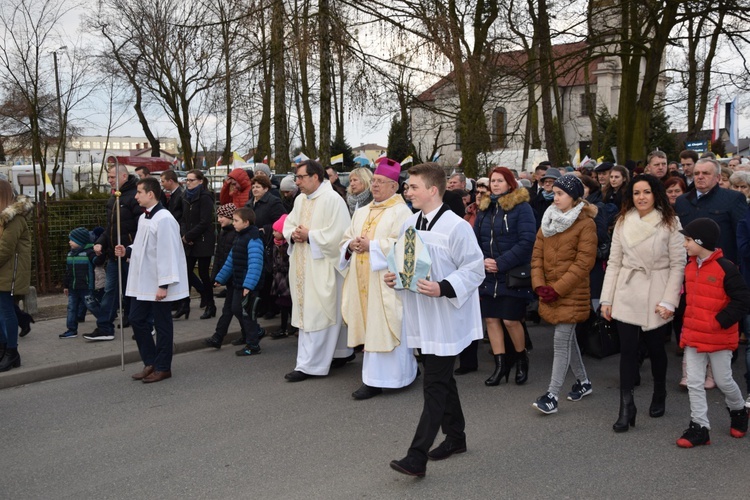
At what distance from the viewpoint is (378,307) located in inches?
281

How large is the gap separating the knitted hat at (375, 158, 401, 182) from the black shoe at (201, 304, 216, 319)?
4958 millimetres

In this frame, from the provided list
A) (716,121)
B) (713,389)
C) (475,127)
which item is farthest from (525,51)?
(713,389)

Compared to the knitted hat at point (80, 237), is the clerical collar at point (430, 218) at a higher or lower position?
higher

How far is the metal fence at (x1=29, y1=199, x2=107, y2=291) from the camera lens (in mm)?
13359

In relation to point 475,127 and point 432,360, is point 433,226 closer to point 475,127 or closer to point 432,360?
point 432,360

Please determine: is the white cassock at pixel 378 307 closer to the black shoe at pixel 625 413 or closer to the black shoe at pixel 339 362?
the black shoe at pixel 339 362

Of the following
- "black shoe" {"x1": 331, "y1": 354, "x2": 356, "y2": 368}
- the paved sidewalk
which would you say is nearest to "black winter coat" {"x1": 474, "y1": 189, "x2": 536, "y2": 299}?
"black shoe" {"x1": 331, "y1": 354, "x2": 356, "y2": 368}

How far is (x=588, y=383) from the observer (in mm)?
6980

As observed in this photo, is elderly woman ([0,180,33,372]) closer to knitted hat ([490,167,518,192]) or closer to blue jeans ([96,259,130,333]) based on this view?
blue jeans ([96,259,130,333])

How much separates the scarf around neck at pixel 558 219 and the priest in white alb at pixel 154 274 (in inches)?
140

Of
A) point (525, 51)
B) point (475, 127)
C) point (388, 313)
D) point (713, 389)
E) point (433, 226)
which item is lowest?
point (713, 389)

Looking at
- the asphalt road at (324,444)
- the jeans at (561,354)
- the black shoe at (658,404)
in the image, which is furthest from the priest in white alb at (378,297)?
the black shoe at (658,404)

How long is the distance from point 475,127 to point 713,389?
1106cm

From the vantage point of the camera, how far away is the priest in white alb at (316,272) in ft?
26.3
